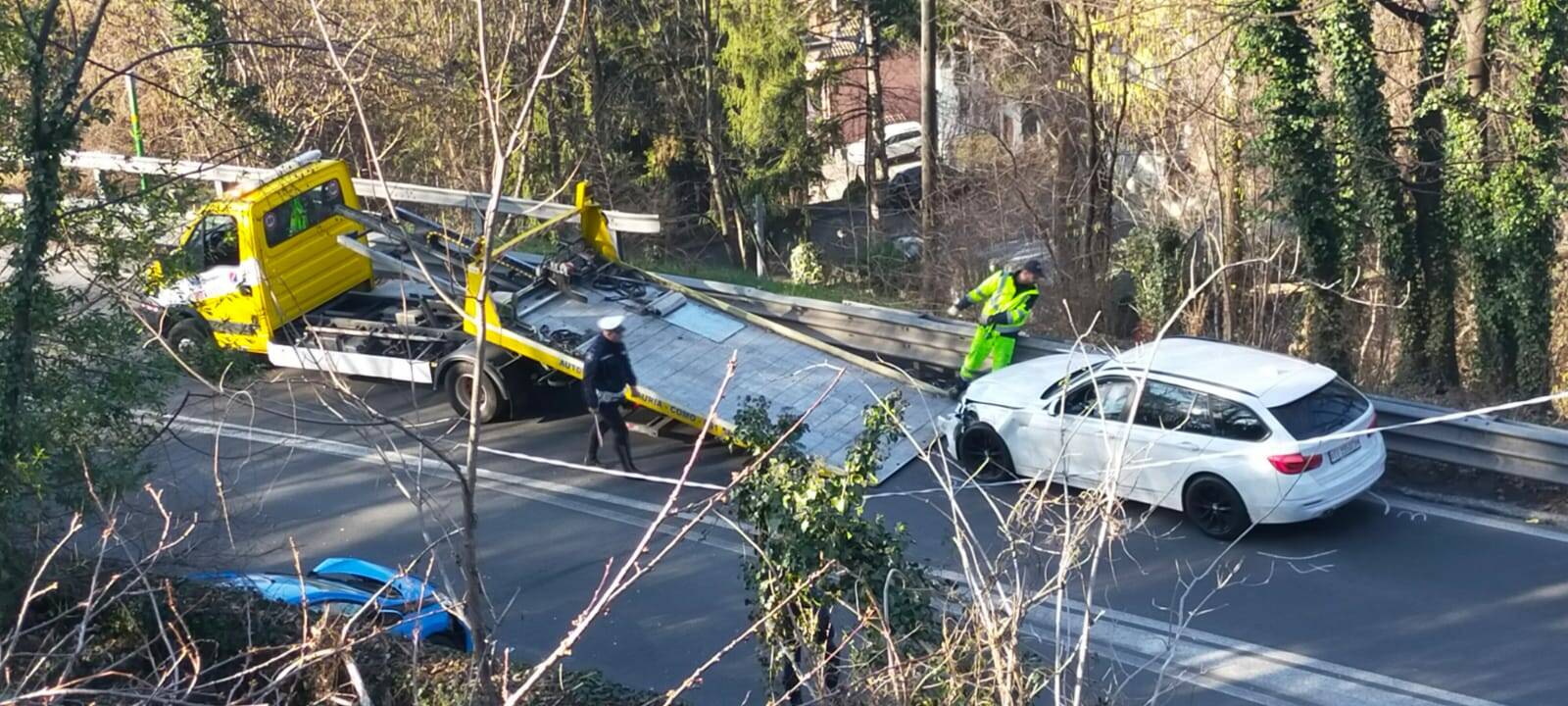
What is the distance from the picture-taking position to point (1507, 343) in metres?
13.7

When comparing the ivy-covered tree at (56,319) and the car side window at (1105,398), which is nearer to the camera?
the ivy-covered tree at (56,319)

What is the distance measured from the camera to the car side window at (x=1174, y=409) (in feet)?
34.0

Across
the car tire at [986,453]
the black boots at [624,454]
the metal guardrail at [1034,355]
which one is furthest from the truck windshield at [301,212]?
the car tire at [986,453]

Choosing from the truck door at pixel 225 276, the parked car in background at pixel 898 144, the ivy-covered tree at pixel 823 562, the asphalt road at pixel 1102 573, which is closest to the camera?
the ivy-covered tree at pixel 823 562

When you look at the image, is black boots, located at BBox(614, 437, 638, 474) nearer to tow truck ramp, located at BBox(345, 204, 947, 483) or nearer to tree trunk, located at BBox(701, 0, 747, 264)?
tow truck ramp, located at BBox(345, 204, 947, 483)

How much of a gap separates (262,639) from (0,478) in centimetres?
191

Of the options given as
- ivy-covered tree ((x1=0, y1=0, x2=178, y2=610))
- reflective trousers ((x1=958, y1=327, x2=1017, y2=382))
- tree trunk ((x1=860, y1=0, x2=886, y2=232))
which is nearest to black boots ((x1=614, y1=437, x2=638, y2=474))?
reflective trousers ((x1=958, y1=327, x2=1017, y2=382))

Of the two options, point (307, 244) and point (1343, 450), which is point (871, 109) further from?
point (1343, 450)

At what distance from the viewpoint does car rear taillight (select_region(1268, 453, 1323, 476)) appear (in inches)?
391

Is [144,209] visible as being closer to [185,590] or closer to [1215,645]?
[185,590]

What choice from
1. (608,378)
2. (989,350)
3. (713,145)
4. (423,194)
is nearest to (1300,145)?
(989,350)

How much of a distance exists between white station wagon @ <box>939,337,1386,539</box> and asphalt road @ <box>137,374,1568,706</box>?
1.22ft

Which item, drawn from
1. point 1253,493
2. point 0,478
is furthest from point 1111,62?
point 0,478

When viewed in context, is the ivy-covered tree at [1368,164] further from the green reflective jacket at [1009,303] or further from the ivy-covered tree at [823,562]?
the ivy-covered tree at [823,562]
